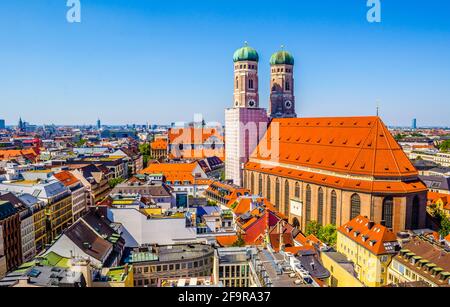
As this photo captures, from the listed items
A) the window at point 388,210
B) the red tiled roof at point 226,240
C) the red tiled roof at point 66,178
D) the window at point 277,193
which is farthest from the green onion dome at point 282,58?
the red tiled roof at point 226,240

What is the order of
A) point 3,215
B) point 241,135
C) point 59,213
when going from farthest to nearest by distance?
point 241,135
point 59,213
point 3,215

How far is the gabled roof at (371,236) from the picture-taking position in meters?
31.7

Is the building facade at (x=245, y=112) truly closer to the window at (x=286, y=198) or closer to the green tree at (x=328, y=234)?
the window at (x=286, y=198)

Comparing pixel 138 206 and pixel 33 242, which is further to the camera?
pixel 33 242

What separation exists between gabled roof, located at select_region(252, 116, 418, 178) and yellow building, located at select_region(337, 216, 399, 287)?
7801mm

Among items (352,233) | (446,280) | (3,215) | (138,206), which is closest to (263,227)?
(352,233)

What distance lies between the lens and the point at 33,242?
38.2m

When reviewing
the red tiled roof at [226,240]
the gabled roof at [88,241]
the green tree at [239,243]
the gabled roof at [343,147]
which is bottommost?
the red tiled roof at [226,240]

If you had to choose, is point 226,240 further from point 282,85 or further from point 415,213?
point 282,85

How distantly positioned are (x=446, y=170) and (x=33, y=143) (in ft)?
412

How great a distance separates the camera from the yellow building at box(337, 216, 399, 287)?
3144 centimetres

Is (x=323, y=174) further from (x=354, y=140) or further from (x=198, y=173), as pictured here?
(x=198, y=173)

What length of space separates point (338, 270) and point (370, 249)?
15.1ft

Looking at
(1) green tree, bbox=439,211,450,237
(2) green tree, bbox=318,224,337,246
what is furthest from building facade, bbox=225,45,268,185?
(1) green tree, bbox=439,211,450,237
